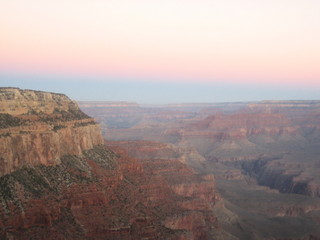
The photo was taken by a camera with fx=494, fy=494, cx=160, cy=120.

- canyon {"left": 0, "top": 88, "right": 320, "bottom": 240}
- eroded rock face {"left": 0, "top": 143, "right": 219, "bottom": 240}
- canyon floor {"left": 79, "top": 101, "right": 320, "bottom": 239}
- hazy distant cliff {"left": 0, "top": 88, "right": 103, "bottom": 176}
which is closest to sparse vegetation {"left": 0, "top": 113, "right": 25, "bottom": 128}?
hazy distant cliff {"left": 0, "top": 88, "right": 103, "bottom": 176}

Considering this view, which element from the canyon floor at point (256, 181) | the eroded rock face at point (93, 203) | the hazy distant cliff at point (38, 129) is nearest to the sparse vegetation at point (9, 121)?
the hazy distant cliff at point (38, 129)

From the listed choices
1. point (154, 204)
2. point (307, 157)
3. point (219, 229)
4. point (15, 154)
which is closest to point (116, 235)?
point (15, 154)

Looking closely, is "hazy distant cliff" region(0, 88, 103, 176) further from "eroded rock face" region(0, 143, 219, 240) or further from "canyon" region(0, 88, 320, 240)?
"eroded rock face" region(0, 143, 219, 240)

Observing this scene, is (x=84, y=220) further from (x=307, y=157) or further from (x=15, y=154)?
(x=307, y=157)

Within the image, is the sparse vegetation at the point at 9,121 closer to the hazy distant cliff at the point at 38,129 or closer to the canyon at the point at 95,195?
the hazy distant cliff at the point at 38,129

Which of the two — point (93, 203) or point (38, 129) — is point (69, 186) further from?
point (38, 129)

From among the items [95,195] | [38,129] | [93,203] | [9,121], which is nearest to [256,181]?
[95,195]

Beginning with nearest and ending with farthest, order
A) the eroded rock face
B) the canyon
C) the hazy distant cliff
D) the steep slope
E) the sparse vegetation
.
→ the eroded rock face, the steep slope, the canyon, the hazy distant cliff, the sparse vegetation

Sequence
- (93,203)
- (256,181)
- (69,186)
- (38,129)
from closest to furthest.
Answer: (69,186) < (93,203) < (38,129) < (256,181)
